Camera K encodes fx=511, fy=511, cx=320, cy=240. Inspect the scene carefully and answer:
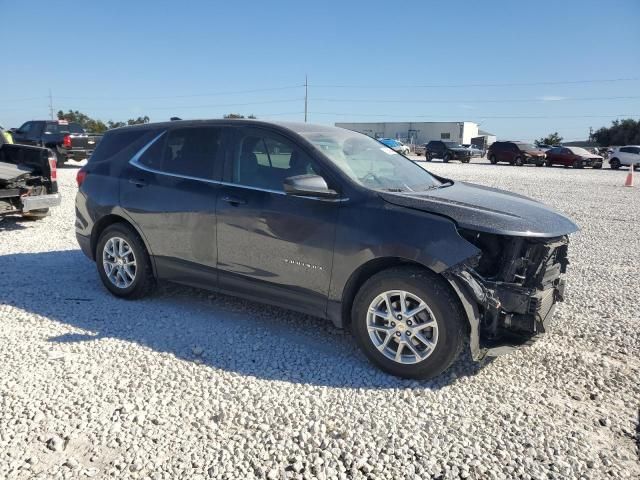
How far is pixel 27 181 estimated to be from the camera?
8.38 m

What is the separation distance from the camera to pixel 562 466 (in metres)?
2.71

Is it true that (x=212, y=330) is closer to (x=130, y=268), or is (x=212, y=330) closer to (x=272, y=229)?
(x=272, y=229)

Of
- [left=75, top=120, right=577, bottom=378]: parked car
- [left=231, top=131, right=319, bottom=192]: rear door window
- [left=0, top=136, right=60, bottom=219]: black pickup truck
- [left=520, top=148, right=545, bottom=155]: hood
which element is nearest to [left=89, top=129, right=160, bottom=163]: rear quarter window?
[left=75, top=120, right=577, bottom=378]: parked car

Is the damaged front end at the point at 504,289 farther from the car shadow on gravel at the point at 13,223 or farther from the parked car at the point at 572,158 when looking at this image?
the parked car at the point at 572,158

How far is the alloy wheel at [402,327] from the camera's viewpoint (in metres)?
3.52

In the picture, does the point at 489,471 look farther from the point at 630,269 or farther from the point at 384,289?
the point at 630,269

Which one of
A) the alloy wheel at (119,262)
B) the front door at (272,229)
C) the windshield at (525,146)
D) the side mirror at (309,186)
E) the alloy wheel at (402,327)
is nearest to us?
the alloy wheel at (402,327)

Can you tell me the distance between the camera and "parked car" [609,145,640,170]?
108ft

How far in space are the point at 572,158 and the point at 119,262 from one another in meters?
35.0

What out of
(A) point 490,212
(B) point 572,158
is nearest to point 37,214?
(A) point 490,212

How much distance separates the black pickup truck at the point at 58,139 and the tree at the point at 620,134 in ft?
246

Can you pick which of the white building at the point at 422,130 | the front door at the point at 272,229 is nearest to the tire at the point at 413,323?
the front door at the point at 272,229

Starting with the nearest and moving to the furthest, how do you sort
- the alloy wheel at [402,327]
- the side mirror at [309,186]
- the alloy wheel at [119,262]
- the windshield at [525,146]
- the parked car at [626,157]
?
1. the alloy wheel at [402,327]
2. the side mirror at [309,186]
3. the alloy wheel at [119,262]
4. the parked car at [626,157]
5. the windshield at [525,146]

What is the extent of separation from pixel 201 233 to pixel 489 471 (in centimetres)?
295
